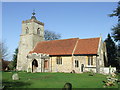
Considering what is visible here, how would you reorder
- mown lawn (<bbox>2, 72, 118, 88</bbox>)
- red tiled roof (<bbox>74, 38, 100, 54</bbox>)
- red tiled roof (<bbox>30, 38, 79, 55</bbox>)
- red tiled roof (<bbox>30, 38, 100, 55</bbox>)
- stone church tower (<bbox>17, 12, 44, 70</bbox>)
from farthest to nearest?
stone church tower (<bbox>17, 12, 44, 70</bbox>) < red tiled roof (<bbox>30, 38, 79, 55</bbox>) < red tiled roof (<bbox>30, 38, 100, 55</bbox>) < red tiled roof (<bbox>74, 38, 100, 54</bbox>) < mown lawn (<bbox>2, 72, 118, 88</bbox>)

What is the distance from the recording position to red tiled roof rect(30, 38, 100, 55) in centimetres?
3221

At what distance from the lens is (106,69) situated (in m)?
A: 30.6

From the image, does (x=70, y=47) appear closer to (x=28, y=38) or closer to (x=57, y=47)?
(x=57, y=47)

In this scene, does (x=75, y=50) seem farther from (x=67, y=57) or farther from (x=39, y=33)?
(x=39, y=33)

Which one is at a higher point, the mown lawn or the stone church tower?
the stone church tower

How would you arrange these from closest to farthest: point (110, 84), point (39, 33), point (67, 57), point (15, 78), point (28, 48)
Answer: point (110, 84) < point (15, 78) < point (67, 57) < point (28, 48) < point (39, 33)

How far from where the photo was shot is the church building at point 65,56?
31.2 metres

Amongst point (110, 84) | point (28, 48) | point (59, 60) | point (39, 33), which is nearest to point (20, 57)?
point (28, 48)

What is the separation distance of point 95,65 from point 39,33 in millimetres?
17786

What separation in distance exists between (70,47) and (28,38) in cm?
1169

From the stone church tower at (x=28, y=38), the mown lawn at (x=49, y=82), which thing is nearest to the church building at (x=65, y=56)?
the stone church tower at (x=28, y=38)

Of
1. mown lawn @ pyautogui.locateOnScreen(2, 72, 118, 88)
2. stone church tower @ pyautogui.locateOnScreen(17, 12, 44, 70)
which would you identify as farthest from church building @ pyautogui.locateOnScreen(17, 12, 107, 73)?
mown lawn @ pyautogui.locateOnScreen(2, 72, 118, 88)

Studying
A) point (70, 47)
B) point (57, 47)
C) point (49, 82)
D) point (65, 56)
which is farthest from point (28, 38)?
point (49, 82)

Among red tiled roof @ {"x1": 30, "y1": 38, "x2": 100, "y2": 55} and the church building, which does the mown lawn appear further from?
red tiled roof @ {"x1": 30, "y1": 38, "x2": 100, "y2": 55}
